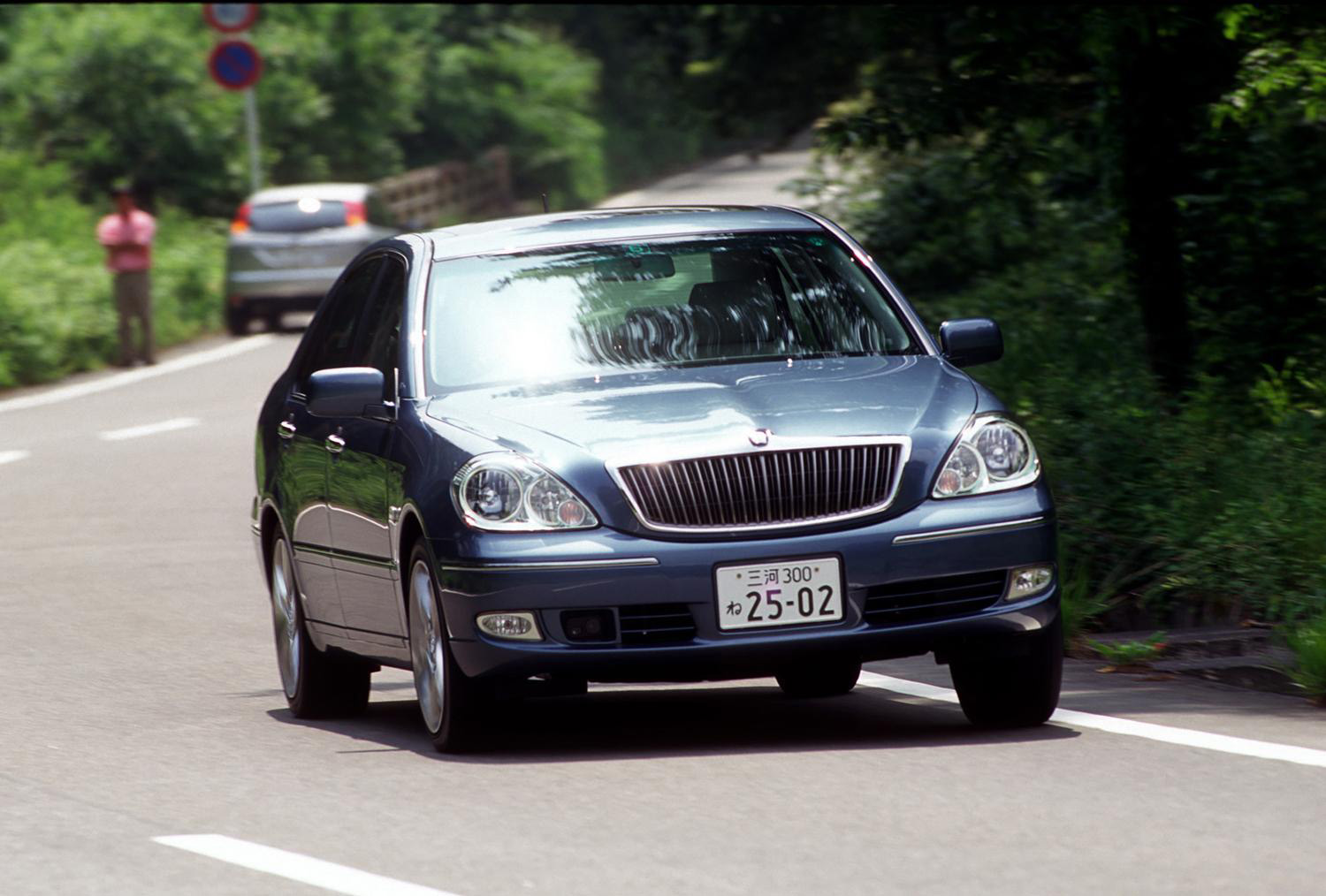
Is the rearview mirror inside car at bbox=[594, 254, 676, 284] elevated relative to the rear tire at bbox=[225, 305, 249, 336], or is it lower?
elevated

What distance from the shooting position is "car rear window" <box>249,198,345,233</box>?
99.5 ft

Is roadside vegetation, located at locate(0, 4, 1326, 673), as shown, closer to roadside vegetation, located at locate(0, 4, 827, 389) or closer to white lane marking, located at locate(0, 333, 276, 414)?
roadside vegetation, located at locate(0, 4, 827, 389)

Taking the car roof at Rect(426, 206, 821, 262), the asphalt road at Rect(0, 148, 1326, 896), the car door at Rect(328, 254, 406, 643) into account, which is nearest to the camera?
the asphalt road at Rect(0, 148, 1326, 896)

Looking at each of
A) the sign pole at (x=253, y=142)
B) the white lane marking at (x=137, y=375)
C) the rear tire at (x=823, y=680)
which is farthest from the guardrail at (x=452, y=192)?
the rear tire at (x=823, y=680)

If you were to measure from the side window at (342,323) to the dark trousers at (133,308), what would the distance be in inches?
664

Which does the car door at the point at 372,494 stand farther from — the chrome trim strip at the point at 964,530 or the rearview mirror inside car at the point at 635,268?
the chrome trim strip at the point at 964,530

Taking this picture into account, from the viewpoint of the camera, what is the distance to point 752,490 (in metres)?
7.58

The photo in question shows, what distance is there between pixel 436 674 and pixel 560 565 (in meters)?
0.70

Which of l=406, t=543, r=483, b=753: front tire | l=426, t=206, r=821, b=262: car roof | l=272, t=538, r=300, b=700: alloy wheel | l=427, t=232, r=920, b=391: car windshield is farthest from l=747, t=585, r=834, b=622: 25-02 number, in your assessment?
l=272, t=538, r=300, b=700: alloy wheel

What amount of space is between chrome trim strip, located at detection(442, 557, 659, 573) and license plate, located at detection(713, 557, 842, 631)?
217 millimetres

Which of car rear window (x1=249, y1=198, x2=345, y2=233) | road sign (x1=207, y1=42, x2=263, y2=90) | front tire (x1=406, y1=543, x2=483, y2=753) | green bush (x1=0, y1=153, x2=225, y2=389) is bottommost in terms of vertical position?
green bush (x1=0, y1=153, x2=225, y2=389)

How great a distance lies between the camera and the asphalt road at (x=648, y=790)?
6.05 m

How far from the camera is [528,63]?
49844mm

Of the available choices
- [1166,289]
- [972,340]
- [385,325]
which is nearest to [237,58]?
[1166,289]
